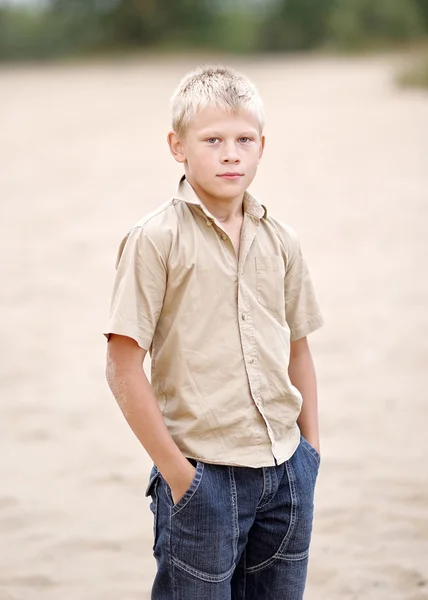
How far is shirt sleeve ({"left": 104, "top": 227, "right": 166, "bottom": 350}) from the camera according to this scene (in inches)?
74.6

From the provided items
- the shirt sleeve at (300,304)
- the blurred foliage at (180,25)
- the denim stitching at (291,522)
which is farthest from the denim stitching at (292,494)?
the blurred foliage at (180,25)

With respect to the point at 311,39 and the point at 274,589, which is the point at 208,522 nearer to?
the point at 274,589

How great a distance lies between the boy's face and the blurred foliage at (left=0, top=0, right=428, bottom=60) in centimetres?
2452

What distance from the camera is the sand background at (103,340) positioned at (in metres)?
3.41

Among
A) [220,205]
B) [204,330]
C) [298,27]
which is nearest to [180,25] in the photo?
[298,27]

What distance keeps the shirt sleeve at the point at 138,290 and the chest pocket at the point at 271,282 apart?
0.22m

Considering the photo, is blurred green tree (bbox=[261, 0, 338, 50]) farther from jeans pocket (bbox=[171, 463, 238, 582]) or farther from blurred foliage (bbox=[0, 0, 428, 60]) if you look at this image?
jeans pocket (bbox=[171, 463, 238, 582])

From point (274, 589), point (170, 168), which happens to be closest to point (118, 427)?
point (274, 589)

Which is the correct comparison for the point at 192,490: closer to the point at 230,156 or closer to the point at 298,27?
the point at 230,156

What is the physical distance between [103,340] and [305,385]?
394 cm

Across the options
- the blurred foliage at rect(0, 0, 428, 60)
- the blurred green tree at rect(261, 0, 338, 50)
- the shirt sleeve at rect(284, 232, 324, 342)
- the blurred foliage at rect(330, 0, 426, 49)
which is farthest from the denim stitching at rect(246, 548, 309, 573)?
the blurred green tree at rect(261, 0, 338, 50)

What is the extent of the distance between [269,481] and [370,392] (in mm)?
3178

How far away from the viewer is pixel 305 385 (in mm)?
2250

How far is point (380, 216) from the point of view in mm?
9156
